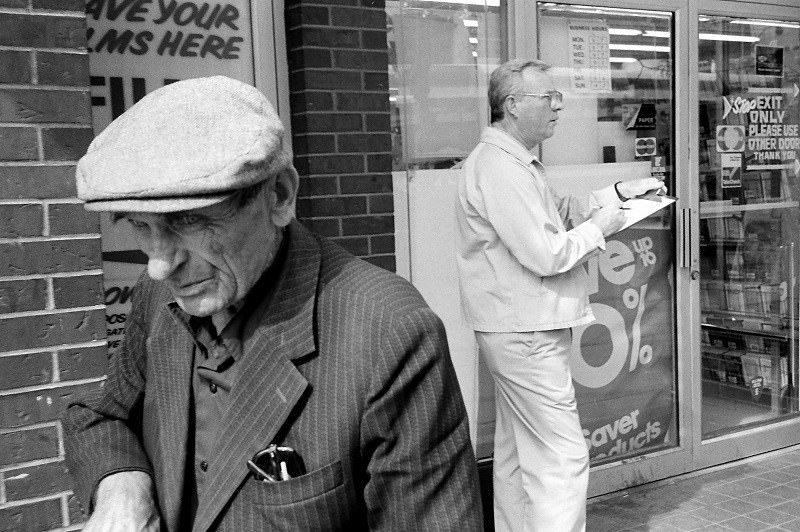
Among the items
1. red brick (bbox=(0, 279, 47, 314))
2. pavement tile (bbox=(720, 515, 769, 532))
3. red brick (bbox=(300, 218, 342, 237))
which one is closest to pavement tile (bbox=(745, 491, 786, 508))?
pavement tile (bbox=(720, 515, 769, 532))

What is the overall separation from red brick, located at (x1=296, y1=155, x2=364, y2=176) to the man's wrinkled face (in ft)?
8.18

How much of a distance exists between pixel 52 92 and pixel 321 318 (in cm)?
171

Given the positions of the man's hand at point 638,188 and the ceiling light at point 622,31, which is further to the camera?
the ceiling light at point 622,31

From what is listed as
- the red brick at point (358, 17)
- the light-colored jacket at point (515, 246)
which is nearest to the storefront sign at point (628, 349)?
the light-colored jacket at point (515, 246)

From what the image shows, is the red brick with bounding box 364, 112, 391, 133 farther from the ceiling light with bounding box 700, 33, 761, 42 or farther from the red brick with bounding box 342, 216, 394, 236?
the ceiling light with bounding box 700, 33, 761, 42

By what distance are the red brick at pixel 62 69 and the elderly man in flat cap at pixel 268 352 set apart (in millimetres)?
1556

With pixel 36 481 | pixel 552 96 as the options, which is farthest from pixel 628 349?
pixel 36 481

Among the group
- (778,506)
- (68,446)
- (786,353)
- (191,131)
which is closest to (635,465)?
(778,506)

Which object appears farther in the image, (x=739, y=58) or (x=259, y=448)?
(x=739, y=58)

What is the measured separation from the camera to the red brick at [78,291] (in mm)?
2961

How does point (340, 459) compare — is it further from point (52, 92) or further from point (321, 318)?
point (52, 92)

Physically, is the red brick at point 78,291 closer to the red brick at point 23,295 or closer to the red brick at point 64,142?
the red brick at point 23,295

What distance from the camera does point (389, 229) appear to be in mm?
4336

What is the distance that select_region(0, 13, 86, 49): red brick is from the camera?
9.48ft
